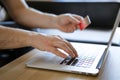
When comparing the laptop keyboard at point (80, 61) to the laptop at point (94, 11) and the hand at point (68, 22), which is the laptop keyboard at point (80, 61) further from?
the laptop at point (94, 11)

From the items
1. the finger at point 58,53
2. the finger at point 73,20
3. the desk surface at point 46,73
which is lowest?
the desk surface at point 46,73

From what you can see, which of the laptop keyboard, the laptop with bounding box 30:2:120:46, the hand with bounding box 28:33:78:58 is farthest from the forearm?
the laptop with bounding box 30:2:120:46

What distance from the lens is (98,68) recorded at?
2.28 feet

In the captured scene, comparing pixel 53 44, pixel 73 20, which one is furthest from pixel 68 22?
pixel 53 44

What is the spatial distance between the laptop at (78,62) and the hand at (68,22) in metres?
0.15

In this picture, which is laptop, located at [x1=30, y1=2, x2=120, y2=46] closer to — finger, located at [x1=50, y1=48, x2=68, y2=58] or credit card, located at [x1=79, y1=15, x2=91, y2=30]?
credit card, located at [x1=79, y1=15, x2=91, y2=30]

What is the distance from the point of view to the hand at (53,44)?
0.76m

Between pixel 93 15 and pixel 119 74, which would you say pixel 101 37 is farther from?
pixel 119 74

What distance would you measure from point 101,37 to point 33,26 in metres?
0.40

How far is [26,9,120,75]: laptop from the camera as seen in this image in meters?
0.70

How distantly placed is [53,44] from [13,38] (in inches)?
6.5

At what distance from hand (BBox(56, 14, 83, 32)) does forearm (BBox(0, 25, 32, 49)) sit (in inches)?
9.6

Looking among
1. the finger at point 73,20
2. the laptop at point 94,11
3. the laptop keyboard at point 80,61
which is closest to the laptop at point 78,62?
the laptop keyboard at point 80,61

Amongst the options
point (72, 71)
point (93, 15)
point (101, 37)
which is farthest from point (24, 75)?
point (93, 15)
